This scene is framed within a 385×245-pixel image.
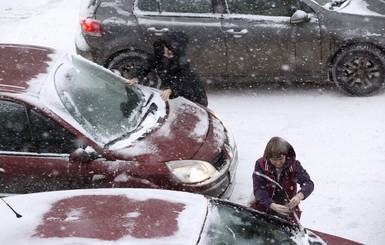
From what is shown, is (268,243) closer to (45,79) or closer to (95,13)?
(45,79)

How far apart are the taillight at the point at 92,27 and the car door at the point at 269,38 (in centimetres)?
167

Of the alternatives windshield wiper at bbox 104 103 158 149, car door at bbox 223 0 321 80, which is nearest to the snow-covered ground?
car door at bbox 223 0 321 80

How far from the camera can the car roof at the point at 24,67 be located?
5930mm

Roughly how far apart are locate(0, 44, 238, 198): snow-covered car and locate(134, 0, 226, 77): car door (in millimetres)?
2526

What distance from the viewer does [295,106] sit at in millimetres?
8977

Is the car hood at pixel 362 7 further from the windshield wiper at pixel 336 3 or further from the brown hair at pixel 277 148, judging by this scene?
the brown hair at pixel 277 148

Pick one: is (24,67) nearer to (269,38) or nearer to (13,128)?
(13,128)

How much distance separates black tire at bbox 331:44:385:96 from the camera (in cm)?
874

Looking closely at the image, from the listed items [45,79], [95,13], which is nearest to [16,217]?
[45,79]

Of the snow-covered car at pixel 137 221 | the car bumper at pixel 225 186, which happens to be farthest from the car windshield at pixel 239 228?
the car bumper at pixel 225 186

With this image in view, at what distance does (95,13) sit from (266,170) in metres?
4.72

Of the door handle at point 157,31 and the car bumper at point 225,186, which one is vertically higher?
the door handle at point 157,31

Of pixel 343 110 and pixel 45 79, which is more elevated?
pixel 45 79

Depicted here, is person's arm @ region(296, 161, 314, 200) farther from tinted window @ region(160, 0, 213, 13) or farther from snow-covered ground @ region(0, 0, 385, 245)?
tinted window @ region(160, 0, 213, 13)
